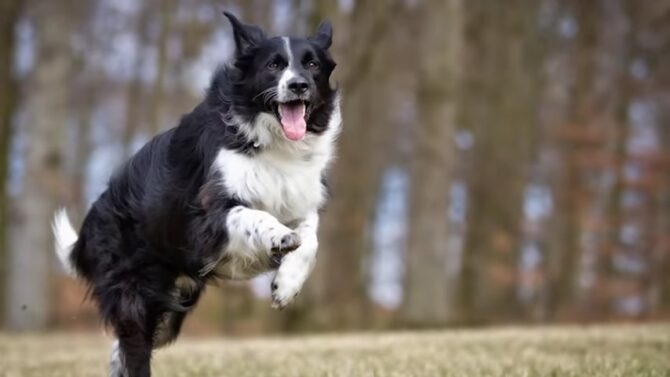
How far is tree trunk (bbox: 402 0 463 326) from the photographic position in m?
15.4

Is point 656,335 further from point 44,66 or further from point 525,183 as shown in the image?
point 525,183

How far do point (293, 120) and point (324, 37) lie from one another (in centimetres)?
76

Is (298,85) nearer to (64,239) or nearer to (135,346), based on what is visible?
(135,346)

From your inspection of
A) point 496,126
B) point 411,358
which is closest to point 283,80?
point 411,358

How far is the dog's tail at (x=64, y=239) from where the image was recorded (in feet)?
22.3

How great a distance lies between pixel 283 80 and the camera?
19.6 feet

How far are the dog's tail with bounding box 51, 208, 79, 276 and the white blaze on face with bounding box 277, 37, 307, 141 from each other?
1.83 metres

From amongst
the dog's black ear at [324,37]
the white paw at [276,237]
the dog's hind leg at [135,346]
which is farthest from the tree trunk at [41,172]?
the white paw at [276,237]

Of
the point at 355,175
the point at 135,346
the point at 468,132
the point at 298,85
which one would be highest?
the point at 298,85

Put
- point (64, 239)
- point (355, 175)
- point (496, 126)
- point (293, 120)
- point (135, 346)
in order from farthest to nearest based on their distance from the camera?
point (355, 175), point (496, 126), point (64, 239), point (135, 346), point (293, 120)

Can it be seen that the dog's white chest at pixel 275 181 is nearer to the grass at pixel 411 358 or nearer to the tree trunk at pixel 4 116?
the grass at pixel 411 358

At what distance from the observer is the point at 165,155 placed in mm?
6371

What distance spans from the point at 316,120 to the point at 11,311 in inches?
460

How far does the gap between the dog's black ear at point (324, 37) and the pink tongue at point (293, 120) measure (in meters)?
0.52
